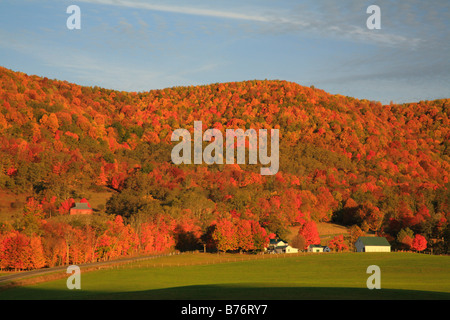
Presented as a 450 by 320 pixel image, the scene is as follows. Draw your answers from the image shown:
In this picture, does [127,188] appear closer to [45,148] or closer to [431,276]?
[45,148]

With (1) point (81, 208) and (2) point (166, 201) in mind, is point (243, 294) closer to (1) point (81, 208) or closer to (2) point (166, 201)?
(1) point (81, 208)

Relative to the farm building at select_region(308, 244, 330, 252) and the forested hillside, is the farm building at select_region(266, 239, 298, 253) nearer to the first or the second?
the forested hillside

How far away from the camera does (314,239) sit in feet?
405

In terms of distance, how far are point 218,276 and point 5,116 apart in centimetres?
14284

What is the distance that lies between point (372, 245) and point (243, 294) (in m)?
81.1

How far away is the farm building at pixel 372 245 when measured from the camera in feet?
378

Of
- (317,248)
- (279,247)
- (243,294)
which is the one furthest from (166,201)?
(243,294)

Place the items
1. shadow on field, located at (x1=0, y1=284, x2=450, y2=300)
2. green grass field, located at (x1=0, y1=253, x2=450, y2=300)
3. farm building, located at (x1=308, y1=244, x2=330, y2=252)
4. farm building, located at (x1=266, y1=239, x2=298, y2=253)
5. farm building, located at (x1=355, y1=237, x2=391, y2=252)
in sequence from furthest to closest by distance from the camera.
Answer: farm building, located at (x1=308, y1=244, x2=330, y2=252), farm building, located at (x1=266, y1=239, x2=298, y2=253), farm building, located at (x1=355, y1=237, x2=391, y2=252), green grass field, located at (x1=0, y1=253, x2=450, y2=300), shadow on field, located at (x1=0, y1=284, x2=450, y2=300)

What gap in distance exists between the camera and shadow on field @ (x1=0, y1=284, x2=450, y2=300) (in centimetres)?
3912

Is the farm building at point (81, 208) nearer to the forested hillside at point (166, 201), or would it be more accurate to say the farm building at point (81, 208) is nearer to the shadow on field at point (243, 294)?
the forested hillside at point (166, 201)

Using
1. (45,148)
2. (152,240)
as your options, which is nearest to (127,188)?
(45,148)

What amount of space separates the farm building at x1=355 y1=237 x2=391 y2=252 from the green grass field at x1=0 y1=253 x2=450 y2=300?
15.5m

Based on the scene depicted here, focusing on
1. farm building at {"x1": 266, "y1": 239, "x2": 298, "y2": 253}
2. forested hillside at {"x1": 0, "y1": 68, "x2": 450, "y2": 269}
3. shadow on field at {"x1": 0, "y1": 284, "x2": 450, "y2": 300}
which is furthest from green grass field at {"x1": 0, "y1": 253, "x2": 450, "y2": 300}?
farm building at {"x1": 266, "y1": 239, "x2": 298, "y2": 253}

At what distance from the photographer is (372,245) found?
115375 millimetres
